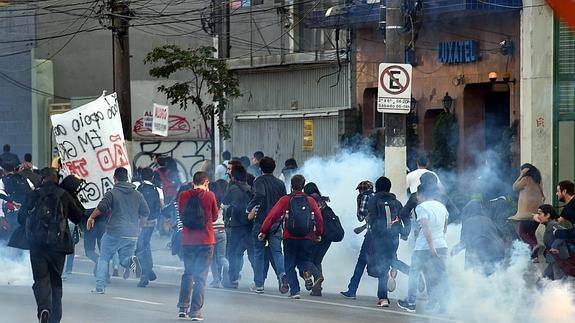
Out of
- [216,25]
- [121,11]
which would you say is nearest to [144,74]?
[216,25]

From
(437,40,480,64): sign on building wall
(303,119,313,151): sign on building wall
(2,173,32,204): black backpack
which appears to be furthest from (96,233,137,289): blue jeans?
(303,119,313,151): sign on building wall

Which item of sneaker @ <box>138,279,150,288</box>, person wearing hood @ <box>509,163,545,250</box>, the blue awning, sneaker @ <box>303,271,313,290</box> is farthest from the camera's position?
the blue awning

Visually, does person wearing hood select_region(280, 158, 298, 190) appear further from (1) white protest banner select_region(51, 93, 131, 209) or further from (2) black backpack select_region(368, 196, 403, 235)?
(2) black backpack select_region(368, 196, 403, 235)

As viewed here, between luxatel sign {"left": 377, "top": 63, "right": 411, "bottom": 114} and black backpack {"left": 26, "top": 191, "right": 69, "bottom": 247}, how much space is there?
7.22 meters

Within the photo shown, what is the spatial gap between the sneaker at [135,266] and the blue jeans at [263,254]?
1.81 m

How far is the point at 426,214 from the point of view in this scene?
1500cm

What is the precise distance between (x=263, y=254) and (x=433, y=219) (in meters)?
3.86

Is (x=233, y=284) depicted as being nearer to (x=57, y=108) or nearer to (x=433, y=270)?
(x=433, y=270)

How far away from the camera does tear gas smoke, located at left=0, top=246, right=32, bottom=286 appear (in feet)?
62.3

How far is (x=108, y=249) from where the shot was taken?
17.3m

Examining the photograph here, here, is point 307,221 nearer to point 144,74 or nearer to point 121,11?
point 121,11

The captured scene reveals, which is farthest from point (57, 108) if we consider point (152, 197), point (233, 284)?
point (233, 284)

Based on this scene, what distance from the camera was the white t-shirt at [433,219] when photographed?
15.0m

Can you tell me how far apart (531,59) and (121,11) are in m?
8.53
